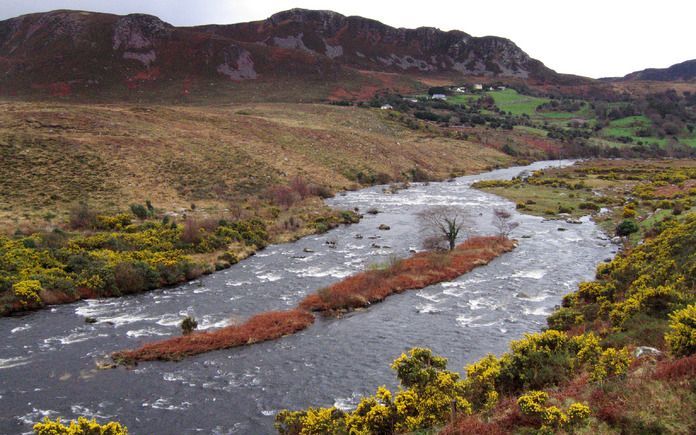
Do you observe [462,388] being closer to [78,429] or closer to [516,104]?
[78,429]

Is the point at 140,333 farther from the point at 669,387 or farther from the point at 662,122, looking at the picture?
the point at 662,122

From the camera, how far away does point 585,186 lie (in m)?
81.0

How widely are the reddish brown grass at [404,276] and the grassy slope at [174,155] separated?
28.7 meters

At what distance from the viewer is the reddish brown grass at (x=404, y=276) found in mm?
31200

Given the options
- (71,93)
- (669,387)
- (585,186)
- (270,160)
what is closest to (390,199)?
(270,160)

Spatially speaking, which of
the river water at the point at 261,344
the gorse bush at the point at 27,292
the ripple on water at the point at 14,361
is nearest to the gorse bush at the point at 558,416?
the river water at the point at 261,344

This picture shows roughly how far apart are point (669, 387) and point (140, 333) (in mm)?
24354

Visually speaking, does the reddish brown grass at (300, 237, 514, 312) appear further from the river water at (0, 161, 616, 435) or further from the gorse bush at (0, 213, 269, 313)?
the gorse bush at (0, 213, 269, 313)

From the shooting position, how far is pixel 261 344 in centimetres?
2547

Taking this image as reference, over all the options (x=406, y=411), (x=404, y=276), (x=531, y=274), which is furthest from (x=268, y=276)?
(x=406, y=411)

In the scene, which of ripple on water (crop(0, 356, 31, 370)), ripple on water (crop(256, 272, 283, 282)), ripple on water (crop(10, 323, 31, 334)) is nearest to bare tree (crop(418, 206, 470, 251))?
ripple on water (crop(256, 272, 283, 282))

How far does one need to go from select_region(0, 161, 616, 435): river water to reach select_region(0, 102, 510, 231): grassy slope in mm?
20815

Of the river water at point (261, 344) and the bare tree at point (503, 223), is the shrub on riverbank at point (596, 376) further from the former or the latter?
the bare tree at point (503, 223)

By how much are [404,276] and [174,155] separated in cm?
4781
